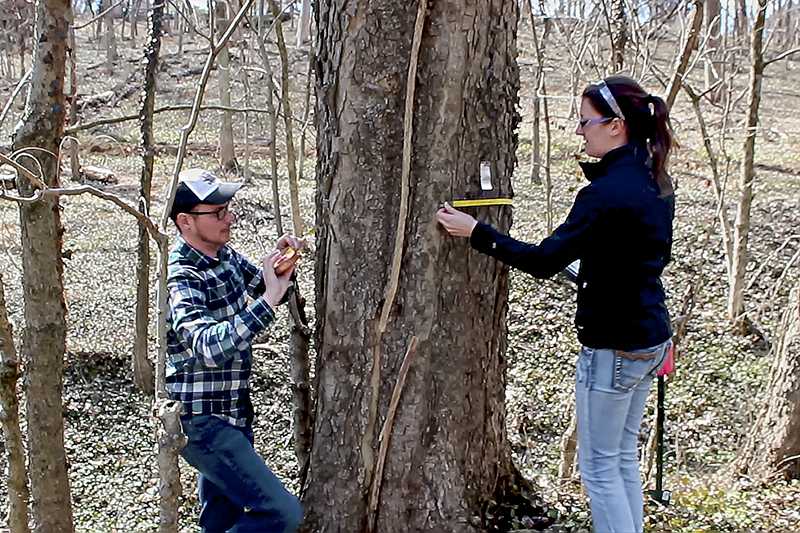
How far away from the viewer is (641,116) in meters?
2.64

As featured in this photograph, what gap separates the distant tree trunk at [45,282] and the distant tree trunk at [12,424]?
1.00 feet

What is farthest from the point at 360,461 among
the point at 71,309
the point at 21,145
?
the point at 71,309

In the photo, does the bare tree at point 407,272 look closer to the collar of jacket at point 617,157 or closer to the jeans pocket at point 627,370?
the collar of jacket at point 617,157

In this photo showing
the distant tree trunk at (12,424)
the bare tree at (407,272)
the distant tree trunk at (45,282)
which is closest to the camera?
the bare tree at (407,272)

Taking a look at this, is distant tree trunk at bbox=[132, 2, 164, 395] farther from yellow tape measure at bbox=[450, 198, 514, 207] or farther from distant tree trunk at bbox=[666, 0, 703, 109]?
yellow tape measure at bbox=[450, 198, 514, 207]

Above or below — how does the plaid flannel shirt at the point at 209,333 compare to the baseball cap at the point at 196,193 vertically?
below

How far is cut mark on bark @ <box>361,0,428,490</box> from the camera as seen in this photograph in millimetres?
2682

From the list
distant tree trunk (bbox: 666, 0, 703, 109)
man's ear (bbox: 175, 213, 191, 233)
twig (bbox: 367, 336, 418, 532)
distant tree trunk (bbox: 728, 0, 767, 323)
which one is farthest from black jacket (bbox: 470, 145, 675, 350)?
distant tree trunk (bbox: 728, 0, 767, 323)

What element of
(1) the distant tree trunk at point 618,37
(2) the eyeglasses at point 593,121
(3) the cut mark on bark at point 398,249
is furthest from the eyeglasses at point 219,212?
(1) the distant tree trunk at point 618,37

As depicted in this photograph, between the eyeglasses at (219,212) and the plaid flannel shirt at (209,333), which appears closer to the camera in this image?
the plaid flannel shirt at (209,333)

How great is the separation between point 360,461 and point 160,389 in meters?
0.81

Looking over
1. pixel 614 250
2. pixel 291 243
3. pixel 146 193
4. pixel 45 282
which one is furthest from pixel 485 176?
pixel 146 193

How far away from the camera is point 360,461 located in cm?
299

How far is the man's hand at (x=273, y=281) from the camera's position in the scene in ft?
8.87
